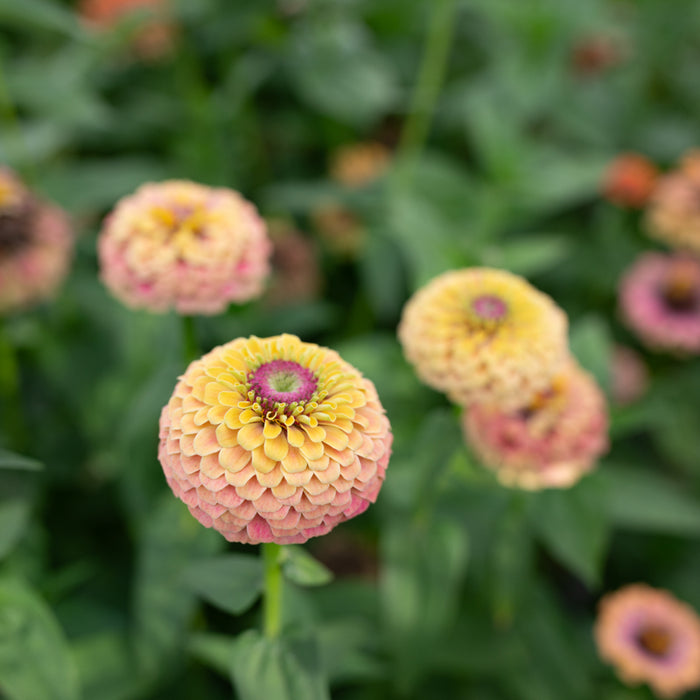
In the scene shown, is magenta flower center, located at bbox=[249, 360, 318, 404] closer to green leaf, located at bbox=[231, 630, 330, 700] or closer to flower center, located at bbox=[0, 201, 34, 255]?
green leaf, located at bbox=[231, 630, 330, 700]

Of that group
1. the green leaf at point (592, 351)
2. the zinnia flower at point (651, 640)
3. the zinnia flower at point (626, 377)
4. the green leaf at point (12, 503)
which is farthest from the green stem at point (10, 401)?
the zinnia flower at point (626, 377)

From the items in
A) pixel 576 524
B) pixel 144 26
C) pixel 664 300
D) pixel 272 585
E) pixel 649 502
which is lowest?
pixel 649 502

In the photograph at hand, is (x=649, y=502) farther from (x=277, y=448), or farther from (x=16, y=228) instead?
(x=16, y=228)

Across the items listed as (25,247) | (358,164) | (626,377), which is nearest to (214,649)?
(25,247)

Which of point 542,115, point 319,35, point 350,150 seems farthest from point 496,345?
point 542,115

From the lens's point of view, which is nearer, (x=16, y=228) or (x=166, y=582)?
(x=166, y=582)

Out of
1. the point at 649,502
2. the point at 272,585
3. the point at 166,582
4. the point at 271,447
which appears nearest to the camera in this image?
the point at 271,447
